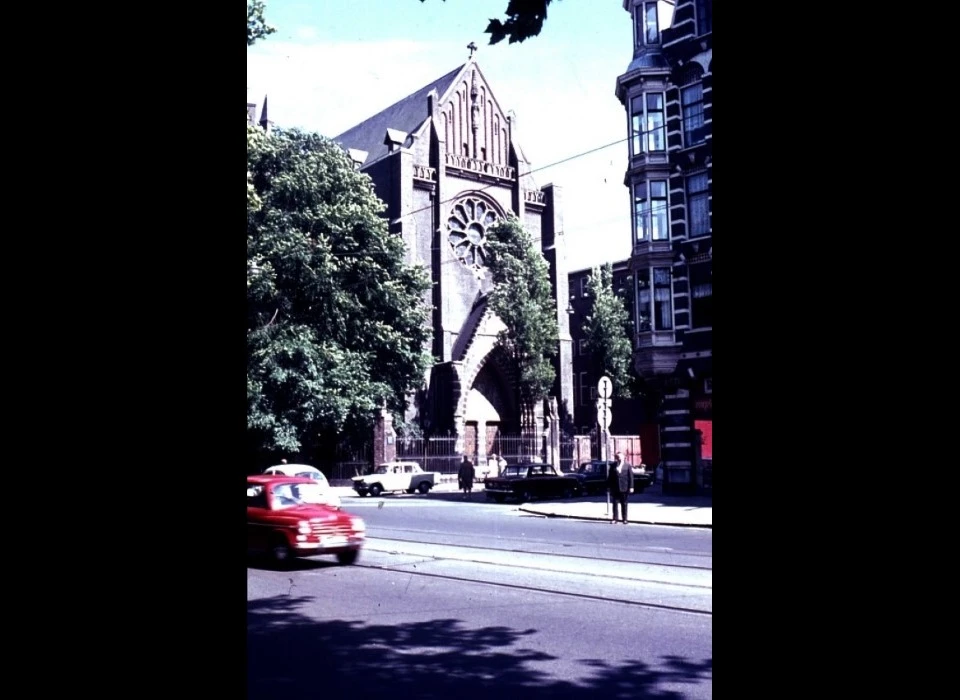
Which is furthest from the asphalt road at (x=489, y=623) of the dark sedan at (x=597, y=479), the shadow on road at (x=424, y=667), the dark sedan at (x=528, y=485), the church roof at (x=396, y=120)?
the church roof at (x=396, y=120)

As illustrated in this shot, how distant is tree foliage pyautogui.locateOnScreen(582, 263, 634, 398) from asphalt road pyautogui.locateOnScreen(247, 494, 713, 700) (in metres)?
42.5

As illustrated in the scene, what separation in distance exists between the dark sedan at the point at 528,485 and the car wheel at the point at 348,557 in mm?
16999

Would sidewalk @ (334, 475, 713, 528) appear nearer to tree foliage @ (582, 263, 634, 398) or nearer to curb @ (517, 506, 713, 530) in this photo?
curb @ (517, 506, 713, 530)

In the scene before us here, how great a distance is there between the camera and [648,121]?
3064cm

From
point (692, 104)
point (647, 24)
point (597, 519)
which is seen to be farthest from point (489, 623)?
point (647, 24)

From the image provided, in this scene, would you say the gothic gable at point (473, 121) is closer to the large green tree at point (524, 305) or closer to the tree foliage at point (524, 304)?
the large green tree at point (524, 305)
